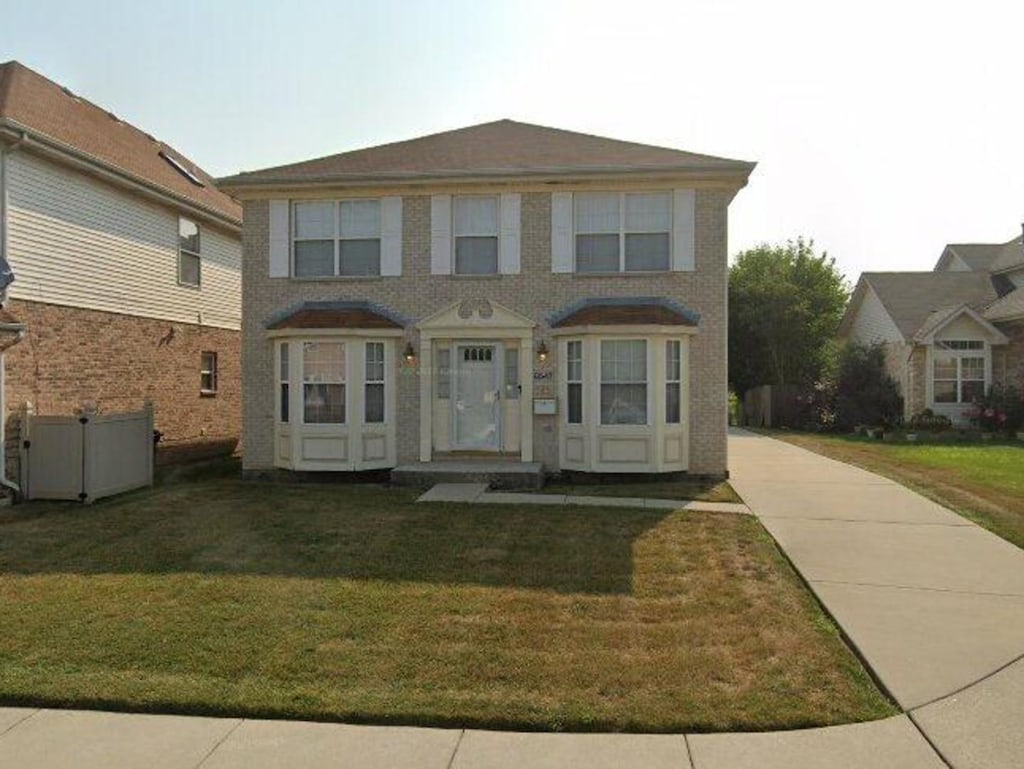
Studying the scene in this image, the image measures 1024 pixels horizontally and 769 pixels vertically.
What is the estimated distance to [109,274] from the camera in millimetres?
14125

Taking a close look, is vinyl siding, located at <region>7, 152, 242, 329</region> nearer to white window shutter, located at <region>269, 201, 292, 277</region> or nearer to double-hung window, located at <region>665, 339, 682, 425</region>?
white window shutter, located at <region>269, 201, 292, 277</region>

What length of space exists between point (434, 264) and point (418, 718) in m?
9.98

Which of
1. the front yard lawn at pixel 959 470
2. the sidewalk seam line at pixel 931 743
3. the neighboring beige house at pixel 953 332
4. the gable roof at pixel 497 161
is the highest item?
the gable roof at pixel 497 161

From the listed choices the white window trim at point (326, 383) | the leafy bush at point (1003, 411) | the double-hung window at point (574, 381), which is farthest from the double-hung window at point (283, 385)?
the leafy bush at point (1003, 411)

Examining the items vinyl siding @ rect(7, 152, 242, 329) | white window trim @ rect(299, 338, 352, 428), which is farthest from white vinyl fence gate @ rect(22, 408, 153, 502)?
white window trim @ rect(299, 338, 352, 428)

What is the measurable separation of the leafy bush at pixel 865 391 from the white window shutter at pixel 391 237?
1827cm

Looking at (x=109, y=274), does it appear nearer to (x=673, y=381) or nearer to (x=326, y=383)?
(x=326, y=383)

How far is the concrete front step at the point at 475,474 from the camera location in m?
12.0

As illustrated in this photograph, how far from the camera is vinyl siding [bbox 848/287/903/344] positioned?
86.3 ft

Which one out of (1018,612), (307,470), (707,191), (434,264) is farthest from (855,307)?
(1018,612)

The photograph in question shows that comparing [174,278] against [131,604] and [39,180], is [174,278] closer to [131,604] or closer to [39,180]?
[39,180]

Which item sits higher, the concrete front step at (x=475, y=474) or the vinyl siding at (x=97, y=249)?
the vinyl siding at (x=97, y=249)

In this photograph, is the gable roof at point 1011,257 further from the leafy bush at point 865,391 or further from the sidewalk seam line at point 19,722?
the sidewalk seam line at point 19,722

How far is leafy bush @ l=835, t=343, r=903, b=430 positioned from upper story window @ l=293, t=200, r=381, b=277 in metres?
18.6
